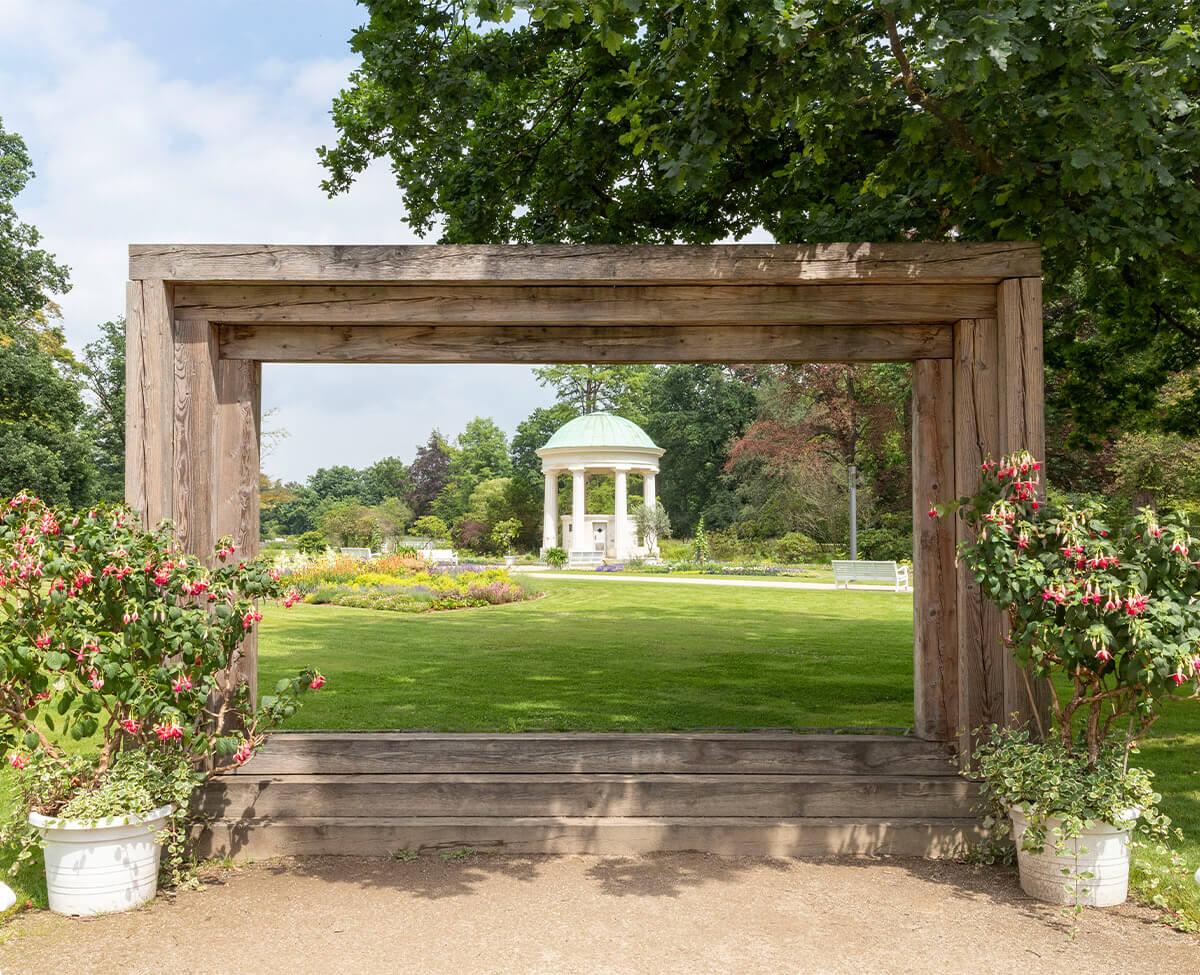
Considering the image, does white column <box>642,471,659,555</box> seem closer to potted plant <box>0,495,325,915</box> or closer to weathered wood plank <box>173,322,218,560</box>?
weathered wood plank <box>173,322,218,560</box>

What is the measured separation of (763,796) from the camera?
A: 4.43 meters

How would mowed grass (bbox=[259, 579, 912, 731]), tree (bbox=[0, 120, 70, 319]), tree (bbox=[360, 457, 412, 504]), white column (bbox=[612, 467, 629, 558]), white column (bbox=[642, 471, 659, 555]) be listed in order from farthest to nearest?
tree (bbox=[360, 457, 412, 504]), white column (bbox=[612, 467, 629, 558]), white column (bbox=[642, 471, 659, 555]), tree (bbox=[0, 120, 70, 319]), mowed grass (bbox=[259, 579, 912, 731])

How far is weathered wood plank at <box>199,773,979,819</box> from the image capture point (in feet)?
14.4

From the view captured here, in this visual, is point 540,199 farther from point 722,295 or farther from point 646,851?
point 646,851

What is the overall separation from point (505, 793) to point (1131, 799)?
2.61 metres

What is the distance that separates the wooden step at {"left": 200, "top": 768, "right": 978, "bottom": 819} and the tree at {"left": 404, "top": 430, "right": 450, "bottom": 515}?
151 ft

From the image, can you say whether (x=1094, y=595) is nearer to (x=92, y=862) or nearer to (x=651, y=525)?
(x=92, y=862)

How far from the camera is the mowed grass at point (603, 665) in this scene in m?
7.06

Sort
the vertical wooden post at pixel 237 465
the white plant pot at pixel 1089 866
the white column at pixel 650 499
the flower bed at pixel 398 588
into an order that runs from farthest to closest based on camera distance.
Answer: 1. the white column at pixel 650 499
2. the flower bed at pixel 398 588
3. the vertical wooden post at pixel 237 465
4. the white plant pot at pixel 1089 866

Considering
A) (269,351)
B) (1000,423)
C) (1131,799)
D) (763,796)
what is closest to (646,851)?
(763,796)

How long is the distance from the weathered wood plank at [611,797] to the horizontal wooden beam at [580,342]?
2013 millimetres

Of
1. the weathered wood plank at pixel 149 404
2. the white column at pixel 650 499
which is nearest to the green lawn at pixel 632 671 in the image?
the weathered wood plank at pixel 149 404

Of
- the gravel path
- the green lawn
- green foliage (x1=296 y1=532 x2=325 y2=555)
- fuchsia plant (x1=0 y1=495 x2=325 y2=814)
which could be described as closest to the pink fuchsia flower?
fuchsia plant (x1=0 y1=495 x2=325 y2=814)

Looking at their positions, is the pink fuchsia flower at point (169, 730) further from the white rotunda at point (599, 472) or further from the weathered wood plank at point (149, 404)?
the white rotunda at point (599, 472)
